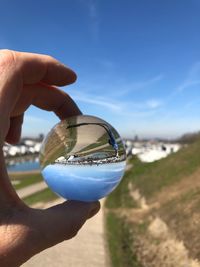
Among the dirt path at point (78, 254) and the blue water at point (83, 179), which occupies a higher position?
the blue water at point (83, 179)

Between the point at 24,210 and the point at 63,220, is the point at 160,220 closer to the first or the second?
the point at 63,220

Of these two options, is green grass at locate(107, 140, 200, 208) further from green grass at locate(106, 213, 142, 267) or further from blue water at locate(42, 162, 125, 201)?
blue water at locate(42, 162, 125, 201)

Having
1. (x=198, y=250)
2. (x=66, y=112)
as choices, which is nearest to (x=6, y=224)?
(x=66, y=112)

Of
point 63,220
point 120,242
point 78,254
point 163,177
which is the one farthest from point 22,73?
point 163,177

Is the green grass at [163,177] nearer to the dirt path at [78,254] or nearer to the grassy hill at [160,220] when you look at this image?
the grassy hill at [160,220]

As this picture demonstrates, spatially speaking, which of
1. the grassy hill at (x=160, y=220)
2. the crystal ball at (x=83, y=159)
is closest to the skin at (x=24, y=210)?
the crystal ball at (x=83, y=159)

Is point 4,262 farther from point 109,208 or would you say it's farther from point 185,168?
point 185,168

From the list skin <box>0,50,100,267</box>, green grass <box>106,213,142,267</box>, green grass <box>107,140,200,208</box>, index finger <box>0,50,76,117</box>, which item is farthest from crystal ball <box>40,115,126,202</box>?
green grass <box>107,140,200,208</box>

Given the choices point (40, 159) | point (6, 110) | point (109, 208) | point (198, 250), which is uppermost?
point (6, 110)
